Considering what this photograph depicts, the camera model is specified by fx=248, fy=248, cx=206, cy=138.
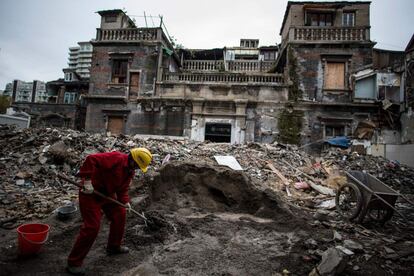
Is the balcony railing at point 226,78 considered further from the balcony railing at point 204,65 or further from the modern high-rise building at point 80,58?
the modern high-rise building at point 80,58

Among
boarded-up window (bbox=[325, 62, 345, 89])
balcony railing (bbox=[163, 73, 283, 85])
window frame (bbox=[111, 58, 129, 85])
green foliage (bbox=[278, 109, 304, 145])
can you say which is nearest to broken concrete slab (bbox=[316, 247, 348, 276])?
green foliage (bbox=[278, 109, 304, 145])

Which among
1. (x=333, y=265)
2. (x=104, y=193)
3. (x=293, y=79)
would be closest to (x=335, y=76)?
(x=293, y=79)

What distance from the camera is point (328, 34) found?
1397 centimetres

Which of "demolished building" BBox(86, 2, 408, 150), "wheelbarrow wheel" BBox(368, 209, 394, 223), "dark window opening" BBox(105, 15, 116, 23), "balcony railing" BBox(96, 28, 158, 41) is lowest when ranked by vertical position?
"wheelbarrow wheel" BBox(368, 209, 394, 223)

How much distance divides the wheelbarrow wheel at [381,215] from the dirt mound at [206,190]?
1.97 metres

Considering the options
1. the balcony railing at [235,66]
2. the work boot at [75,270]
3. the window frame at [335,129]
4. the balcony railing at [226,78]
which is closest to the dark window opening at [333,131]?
the window frame at [335,129]

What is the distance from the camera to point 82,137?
29.9 ft

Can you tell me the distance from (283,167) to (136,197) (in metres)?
5.19

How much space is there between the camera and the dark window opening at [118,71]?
15.4 meters

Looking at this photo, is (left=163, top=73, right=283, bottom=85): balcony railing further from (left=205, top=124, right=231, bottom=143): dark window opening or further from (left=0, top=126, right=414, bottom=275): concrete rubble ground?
Result: (left=0, top=126, right=414, bottom=275): concrete rubble ground

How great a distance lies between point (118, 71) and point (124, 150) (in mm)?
8501

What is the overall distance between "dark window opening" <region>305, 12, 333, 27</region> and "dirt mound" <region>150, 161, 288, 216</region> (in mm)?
12546

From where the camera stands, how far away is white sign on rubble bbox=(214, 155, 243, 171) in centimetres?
783

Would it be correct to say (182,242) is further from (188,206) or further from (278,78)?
(278,78)
